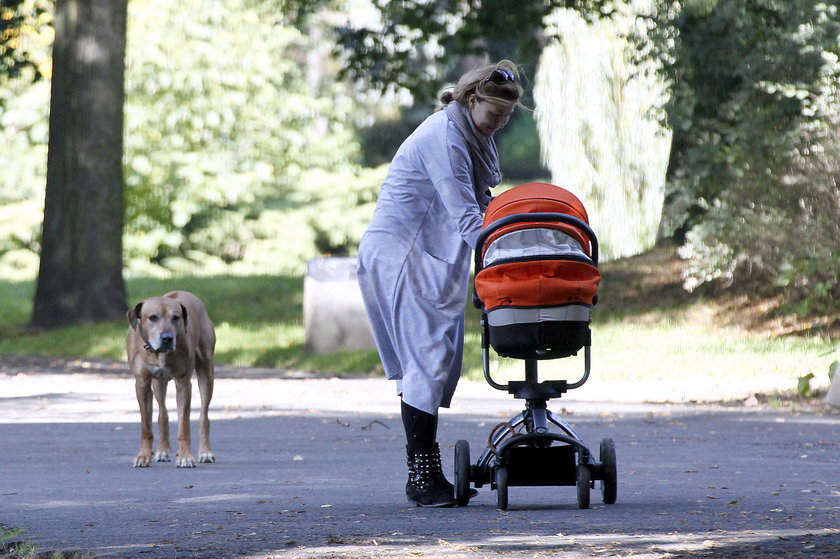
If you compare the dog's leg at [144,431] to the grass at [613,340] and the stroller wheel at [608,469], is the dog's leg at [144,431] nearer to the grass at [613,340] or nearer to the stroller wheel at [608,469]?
the stroller wheel at [608,469]

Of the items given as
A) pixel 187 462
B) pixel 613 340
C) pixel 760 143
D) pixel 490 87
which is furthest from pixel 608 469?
pixel 760 143

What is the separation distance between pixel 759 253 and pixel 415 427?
41.1 ft

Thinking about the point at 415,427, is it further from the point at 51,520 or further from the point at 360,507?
the point at 51,520

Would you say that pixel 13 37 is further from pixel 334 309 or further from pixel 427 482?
pixel 427 482

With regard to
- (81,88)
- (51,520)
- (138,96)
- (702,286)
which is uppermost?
(138,96)

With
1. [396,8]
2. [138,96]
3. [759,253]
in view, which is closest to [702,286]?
[759,253]

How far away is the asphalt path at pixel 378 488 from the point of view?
5586 mm

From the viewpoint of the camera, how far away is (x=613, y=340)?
1839 cm

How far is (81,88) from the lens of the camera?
2183 centimetres

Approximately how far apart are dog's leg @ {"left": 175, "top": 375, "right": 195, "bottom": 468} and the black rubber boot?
103 inches

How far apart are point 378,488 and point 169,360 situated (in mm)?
2079

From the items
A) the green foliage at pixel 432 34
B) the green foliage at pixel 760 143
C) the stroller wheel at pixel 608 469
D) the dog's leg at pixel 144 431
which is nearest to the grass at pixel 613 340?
the green foliage at pixel 760 143

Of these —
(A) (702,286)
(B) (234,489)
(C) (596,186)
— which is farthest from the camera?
(C) (596,186)

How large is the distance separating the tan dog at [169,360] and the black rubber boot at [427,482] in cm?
265
